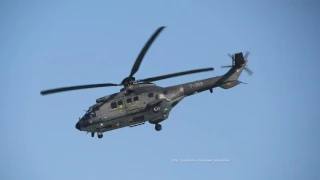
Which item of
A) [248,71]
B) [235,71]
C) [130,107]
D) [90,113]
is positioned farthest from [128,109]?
[248,71]

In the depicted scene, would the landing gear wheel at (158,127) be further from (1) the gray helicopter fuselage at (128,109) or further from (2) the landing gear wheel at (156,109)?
(2) the landing gear wheel at (156,109)

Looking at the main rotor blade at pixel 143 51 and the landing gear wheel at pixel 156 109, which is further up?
the main rotor blade at pixel 143 51

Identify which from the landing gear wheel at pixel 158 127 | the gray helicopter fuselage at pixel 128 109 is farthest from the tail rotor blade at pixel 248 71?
the landing gear wheel at pixel 158 127

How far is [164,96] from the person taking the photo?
3347cm

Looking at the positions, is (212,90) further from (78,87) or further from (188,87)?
(78,87)

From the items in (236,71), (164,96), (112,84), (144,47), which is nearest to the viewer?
(144,47)

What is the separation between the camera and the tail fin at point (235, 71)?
35406 millimetres

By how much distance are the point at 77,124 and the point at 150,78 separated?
6.29 meters

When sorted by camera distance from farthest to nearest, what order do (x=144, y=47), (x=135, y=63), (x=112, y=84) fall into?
1. (x=112, y=84)
2. (x=135, y=63)
3. (x=144, y=47)

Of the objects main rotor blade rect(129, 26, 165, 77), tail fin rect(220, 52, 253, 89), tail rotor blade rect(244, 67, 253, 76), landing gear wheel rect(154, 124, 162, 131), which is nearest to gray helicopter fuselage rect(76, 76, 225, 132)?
landing gear wheel rect(154, 124, 162, 131)

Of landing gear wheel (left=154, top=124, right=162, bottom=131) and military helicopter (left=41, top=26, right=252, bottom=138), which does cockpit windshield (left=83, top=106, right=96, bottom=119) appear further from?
landing gear wheel (left=154, top=124, right=162, bottom=131)

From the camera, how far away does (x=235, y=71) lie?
36344mm

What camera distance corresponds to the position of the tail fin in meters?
35.4

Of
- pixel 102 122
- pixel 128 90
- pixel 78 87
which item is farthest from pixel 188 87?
pixel 78 87
